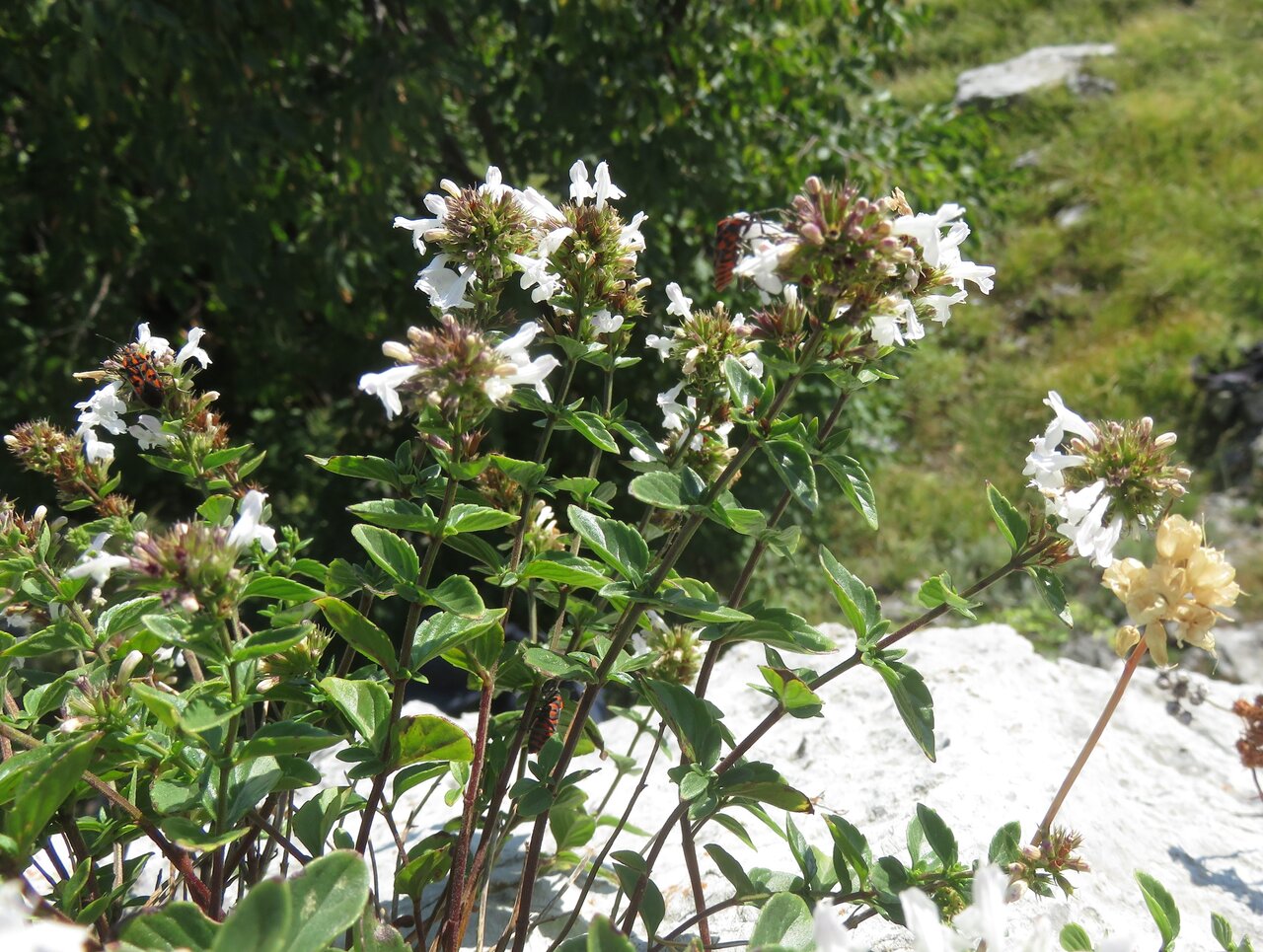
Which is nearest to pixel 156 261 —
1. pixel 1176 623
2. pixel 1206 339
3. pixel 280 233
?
pixel 280 233

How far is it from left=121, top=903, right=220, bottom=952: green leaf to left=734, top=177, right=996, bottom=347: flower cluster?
2.67 ft

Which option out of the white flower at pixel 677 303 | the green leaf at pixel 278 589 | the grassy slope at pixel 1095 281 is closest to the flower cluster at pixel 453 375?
the green leaf at pixel 278 589

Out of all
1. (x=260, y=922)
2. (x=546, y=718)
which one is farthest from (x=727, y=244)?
(x=260, y=922)

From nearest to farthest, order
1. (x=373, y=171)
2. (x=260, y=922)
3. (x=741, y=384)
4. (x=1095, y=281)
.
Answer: (x=260, y=922) < (x=741, y=384) < (x=373, y=171) < (x=1095, y=281)

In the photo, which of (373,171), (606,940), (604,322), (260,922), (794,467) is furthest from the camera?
(373,171)

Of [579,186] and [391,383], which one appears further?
[579,186]

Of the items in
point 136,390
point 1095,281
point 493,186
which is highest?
point 1095,281

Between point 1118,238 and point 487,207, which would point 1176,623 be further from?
point 1118,238

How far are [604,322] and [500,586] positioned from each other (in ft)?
1.23

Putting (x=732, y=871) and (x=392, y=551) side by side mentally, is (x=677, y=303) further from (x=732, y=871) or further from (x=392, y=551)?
(x=732, y=871)

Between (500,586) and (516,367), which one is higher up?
(516,367)

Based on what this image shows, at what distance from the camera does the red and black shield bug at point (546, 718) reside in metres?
→ 1.31

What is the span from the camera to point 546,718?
1.31m

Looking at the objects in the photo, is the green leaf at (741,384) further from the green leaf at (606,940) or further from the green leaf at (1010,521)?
the green leaf at (606,940)
